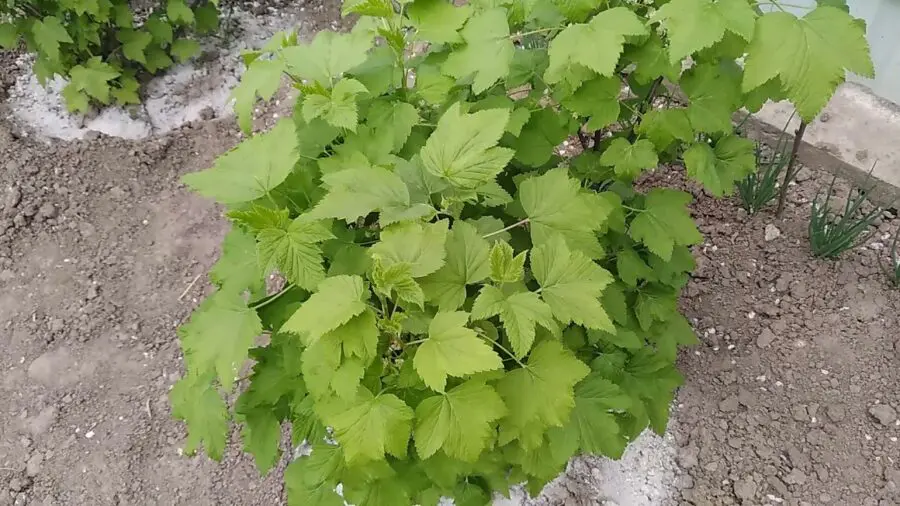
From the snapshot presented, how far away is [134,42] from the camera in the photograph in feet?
11.6

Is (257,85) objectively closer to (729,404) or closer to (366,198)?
(366,198)

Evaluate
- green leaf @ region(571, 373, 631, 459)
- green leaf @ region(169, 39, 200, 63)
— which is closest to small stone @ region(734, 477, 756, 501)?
green leaf @ region(571, 373, 631, 459)

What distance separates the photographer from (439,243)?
1.29m

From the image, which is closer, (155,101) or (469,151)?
(469,151)

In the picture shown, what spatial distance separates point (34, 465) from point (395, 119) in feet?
6.68

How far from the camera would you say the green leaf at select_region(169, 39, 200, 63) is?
3.64 m

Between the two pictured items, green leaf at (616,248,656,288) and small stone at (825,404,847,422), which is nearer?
green leaf at (616,248,656,288)

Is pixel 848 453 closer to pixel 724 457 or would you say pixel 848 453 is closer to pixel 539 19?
pixel 724 457

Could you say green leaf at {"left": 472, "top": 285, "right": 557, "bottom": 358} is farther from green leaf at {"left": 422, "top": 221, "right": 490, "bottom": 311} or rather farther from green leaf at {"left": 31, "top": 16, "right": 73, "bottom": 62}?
green leaf at {"left": 31, "top": 16, "right": 73, "bottom": 62}

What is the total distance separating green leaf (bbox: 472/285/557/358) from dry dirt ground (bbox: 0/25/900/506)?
1194 millimetres

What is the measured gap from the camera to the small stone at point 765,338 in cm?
243

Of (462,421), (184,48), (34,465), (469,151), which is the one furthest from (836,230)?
(184,48)

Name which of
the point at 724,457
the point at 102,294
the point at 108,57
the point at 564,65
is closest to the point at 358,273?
the point at 564,65

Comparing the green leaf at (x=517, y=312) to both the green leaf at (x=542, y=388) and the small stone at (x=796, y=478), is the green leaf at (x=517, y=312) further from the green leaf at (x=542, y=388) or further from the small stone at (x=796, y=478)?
the small stone at (x=796, y=478)
